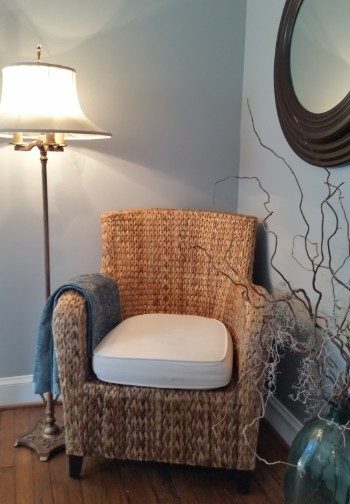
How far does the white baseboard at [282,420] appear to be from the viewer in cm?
168

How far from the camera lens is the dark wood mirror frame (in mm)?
1300

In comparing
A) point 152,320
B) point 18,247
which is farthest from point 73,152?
point 152,320

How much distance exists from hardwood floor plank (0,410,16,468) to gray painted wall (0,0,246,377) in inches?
7.1

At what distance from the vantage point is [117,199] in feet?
6.51

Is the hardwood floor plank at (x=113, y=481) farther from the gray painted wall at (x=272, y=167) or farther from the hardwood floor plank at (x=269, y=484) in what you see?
the gray painted wall at (x=272, y=167)

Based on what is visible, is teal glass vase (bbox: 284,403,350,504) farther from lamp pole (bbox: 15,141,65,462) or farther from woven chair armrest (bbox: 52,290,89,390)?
lamp pole (bbox: 15,141,65,462)

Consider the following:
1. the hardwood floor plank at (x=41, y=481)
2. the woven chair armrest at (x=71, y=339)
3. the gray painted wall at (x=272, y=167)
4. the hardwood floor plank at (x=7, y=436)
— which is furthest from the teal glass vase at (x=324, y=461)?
the hardwood floor plank at (x=7, y=436)

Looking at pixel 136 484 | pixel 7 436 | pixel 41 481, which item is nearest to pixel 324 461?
pixel 136 484

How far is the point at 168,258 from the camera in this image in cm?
192

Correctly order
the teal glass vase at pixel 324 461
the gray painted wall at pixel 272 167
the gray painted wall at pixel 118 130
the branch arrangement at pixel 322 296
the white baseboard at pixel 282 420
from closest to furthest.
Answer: the teal glass vase at pixel 324 461 → the branch arrangement at pixel 322 296 → the gray painted wall at pixel 272 167 → the white baseboard at pixel 282 420 → the gray painted wall at pixel 118 130

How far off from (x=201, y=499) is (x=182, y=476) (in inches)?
4.9

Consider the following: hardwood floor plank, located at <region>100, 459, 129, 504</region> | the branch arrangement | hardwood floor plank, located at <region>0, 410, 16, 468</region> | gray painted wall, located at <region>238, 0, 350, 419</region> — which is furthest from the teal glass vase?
hardwood floor plank, located at <region>0, 410, 16, 468</region>

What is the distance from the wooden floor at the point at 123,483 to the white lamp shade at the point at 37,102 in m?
1.16

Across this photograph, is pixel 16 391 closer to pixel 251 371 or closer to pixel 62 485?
pixel 62 485
